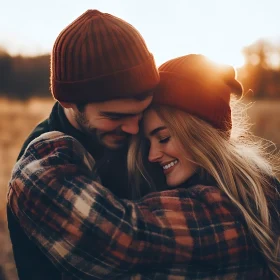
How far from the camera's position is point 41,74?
21516mm

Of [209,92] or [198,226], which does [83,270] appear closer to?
[198,226]

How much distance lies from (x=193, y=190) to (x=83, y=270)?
0.68 meters

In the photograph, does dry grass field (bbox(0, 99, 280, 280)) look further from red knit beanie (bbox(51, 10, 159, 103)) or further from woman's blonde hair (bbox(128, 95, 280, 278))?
red knit beanie (bbox(51, 10, 159, 103))

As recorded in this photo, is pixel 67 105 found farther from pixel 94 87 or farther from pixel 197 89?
pixel 197 89

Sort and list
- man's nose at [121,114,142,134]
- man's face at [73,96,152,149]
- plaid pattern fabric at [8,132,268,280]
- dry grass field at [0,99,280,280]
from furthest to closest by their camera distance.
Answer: dry grass field at [0,99,280,280] < man's nose at [121,114,142,134] < man's face at [73,96,152,149] < plaid pattern fabric at [8,132,268,280]

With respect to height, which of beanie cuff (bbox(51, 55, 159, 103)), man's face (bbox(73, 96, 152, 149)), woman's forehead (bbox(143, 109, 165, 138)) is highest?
beanie cuff (bbox(51, 55, 159, 103))

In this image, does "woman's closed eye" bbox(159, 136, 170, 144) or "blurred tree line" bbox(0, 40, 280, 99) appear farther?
"blurred tree line" bbox(0, 40, 280, 99)

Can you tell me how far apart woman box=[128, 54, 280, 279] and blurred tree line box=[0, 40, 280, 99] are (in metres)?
17.3

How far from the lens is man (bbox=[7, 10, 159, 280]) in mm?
2135

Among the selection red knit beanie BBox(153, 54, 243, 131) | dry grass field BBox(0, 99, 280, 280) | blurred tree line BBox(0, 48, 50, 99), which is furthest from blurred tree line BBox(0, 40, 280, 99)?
red knit beanie BBox(153, 54, 243, 131)

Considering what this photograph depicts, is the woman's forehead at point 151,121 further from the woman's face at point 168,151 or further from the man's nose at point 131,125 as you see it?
the man's nose at point 131,125

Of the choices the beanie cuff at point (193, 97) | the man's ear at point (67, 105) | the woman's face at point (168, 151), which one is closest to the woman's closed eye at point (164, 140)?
the woman's face at point (168, 151)

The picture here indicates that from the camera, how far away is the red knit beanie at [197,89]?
2.42m

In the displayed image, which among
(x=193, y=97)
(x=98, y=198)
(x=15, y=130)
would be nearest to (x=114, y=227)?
(x=98, y=198)
